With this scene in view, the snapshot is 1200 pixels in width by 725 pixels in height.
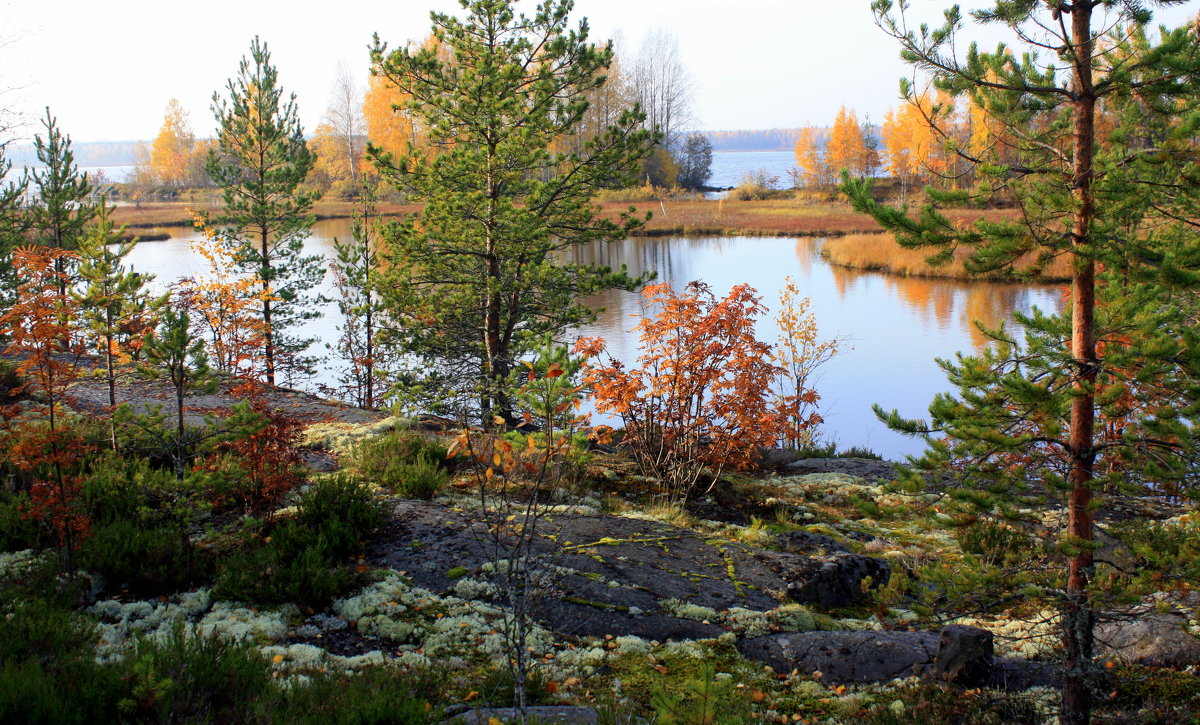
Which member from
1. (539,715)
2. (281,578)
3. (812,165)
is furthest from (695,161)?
(539,715)

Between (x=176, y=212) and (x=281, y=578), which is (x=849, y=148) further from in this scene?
(x=281, y=578)

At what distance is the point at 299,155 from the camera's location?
59.6 feet

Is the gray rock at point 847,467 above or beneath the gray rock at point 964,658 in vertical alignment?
beneath

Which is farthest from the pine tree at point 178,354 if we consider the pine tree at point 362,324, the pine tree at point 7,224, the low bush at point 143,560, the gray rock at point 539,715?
the pine tree at point 7,224

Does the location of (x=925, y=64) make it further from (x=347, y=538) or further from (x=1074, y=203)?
(x=347, y=538)

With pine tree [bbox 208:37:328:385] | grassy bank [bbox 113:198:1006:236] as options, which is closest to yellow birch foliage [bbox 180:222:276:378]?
pine tree [bbox 208:37:328:385]

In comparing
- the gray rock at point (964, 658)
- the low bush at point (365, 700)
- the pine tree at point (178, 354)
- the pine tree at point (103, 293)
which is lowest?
the gray rock at point (964, 658)

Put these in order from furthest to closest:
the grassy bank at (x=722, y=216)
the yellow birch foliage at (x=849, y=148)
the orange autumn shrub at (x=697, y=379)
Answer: the yellow birch foliage at (x=849, y=148) < the grassy bank at (x=722, y=216) < the orange autumn shrub at (x=697, y=379)

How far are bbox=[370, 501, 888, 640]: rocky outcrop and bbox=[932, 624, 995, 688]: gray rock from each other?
1.38 m

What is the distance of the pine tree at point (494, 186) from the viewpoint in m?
11.2

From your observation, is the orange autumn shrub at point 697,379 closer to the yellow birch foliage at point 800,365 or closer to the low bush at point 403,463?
the low bush at point 403,463

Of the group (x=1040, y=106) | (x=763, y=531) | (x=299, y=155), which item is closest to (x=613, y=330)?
(x=299, y=155)

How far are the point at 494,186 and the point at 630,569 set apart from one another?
25.2 feet

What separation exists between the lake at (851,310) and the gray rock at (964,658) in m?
8.88
